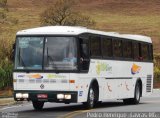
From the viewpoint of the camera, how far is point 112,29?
261ft

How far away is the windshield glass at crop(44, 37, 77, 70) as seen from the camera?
2431cm

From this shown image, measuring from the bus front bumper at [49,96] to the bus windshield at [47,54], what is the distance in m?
0.88

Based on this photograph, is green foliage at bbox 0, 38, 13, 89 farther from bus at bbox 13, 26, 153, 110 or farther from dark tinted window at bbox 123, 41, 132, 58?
bus at bbox 13, 26, 153, 110

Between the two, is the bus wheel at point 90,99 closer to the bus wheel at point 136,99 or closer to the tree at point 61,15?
the bus wheel at point 136,99

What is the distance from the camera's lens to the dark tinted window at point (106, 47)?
2711 centimetres

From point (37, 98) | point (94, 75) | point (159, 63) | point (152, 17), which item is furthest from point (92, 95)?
point (152, 17)

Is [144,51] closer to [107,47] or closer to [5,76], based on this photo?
[107,47]

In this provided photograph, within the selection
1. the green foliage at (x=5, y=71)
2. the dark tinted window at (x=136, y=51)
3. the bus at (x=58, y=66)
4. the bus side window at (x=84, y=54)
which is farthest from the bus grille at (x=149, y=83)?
the green foliage at (x=5, y=71)

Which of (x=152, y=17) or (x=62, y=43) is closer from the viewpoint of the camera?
(x=62, y=43)

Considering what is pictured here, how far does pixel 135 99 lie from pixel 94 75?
5403 millimetres

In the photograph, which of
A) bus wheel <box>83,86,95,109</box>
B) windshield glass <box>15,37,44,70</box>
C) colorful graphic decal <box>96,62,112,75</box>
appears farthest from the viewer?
colorful graphic decal <box>96,62,112,75</box>

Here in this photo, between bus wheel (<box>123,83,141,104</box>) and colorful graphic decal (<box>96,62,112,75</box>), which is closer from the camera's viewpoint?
colorful graphic decal (<box>96,62,112,75</box>)

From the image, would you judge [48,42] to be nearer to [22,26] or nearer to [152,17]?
[22,26]

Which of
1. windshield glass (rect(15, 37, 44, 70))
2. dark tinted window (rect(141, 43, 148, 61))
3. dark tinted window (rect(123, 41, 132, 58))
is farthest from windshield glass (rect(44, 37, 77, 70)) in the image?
dark tinted window (rect(141, 43, 148, 61))
